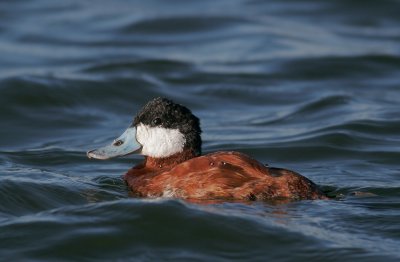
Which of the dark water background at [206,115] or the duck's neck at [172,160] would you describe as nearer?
the dark water background at [206,115]

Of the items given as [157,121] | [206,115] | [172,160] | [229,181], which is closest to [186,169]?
[229,181]

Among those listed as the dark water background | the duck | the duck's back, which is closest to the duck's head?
the duck

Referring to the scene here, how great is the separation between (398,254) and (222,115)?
6.93m

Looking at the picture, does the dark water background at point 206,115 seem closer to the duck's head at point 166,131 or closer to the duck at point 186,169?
the duck at point 186,169

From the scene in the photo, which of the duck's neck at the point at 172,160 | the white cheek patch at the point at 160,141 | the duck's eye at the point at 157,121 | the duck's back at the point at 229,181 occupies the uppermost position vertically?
the duck's eye at the point at 157,121

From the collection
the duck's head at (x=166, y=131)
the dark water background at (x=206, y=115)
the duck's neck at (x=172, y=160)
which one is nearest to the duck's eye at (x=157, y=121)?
the duck's head at (x=166, y=131)

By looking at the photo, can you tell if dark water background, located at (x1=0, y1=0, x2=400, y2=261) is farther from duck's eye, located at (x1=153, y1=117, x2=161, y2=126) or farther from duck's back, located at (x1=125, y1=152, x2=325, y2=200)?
duck's eye, located at (x1=153, y1=117, x2=161, y2=126)

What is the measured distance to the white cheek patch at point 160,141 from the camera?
1010cm

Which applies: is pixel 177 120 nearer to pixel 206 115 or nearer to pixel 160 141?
pixel 160 141

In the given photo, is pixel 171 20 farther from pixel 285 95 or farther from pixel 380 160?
pixel 380 160

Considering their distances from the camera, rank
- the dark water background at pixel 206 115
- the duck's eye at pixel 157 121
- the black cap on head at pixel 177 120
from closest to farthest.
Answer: the dark water background at pixel 206 115
the black cap on head at pixel 177 120
the duck's eye at pixel 157 121

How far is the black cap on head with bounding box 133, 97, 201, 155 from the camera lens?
10.1 m

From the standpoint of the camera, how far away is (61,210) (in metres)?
9.45

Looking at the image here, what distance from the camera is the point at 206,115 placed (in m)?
15.1
